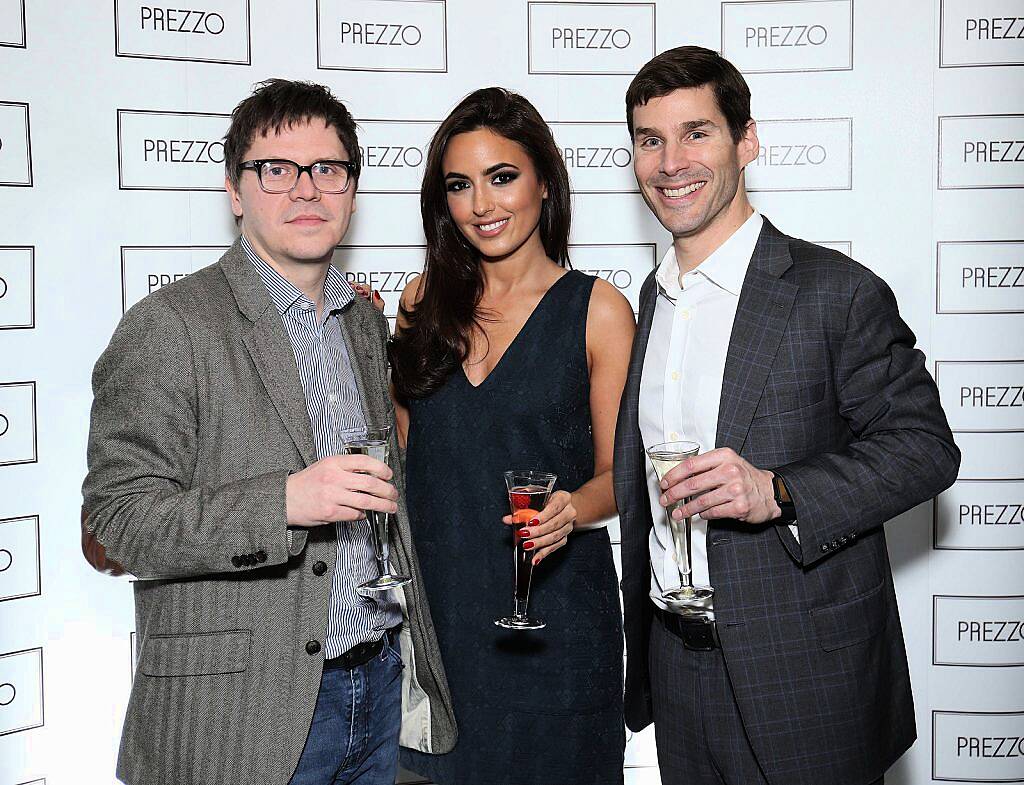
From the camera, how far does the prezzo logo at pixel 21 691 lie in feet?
10.9

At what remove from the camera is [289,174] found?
7.62ft

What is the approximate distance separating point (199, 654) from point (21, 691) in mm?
1701

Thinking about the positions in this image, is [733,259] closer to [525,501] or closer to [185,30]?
[525,501]

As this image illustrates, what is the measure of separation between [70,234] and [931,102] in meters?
3.22

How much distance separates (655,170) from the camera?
243 centimetres

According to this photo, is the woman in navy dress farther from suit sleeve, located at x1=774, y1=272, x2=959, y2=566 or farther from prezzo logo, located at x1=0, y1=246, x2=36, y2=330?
prezzo logo, located at x1=0, y1=246, x2=36, y2=330

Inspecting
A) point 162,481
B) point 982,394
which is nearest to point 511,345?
point 162,481

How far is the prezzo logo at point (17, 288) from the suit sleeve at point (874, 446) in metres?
2.62

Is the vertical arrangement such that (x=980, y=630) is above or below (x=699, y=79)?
below

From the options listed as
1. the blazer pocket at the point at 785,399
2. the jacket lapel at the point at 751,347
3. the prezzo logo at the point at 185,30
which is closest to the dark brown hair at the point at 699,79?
the jacket lapel at the point at 751,347

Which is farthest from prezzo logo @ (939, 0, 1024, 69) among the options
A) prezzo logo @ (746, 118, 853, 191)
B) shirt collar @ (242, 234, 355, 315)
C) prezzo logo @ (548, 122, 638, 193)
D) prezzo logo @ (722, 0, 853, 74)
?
shirt collar @ (242, 234, 355, 315)

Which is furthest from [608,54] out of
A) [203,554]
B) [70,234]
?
[203,554]

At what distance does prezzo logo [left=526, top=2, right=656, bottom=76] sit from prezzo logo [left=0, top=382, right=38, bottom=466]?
2200mm

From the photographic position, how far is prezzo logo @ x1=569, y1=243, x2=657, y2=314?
376cm
